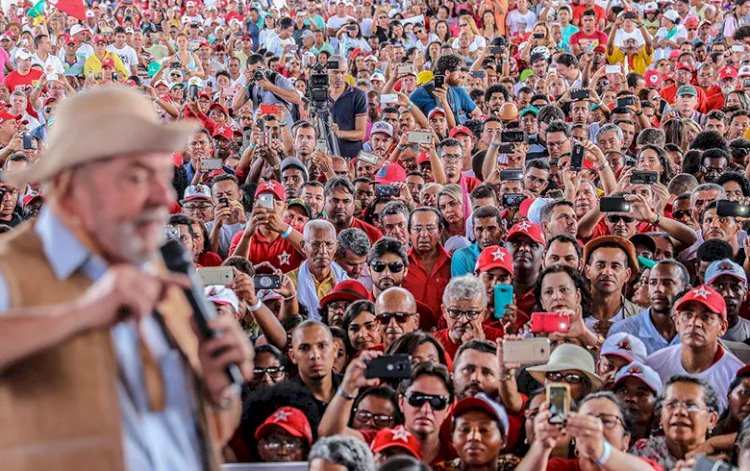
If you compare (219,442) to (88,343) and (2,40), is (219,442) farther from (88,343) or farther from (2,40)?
(2,40)

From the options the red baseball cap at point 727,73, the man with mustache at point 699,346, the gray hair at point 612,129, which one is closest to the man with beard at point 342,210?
the man with mustache at point 699,346

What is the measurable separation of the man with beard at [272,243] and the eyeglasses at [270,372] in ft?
5.40

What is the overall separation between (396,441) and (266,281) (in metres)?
1.67

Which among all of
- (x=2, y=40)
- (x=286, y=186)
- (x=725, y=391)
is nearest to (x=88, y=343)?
(x=725, y=391)

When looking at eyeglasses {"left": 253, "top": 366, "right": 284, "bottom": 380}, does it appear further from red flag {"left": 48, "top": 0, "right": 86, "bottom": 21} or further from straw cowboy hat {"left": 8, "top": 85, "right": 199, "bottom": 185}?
red flag {"left": 48, "top": 0, "right": 86, "bottom": 21}

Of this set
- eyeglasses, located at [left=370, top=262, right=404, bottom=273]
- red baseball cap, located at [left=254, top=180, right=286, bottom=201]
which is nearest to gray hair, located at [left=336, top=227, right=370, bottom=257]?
eyeglasses, located at [left=370, top=262, right=404, bottom=273]

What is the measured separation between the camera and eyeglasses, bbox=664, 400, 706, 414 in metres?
4.21

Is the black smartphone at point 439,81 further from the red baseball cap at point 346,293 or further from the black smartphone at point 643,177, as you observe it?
the red baseball cap at point 346,293

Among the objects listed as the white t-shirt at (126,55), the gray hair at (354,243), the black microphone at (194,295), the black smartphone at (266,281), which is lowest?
the black smartphone at (266,281)

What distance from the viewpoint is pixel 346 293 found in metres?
5.64

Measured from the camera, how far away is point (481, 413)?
4117mm

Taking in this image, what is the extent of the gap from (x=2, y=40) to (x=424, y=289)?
347 inches

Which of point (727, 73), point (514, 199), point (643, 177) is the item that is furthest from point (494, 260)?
point (727, 73)

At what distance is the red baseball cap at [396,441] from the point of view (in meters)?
3.90
